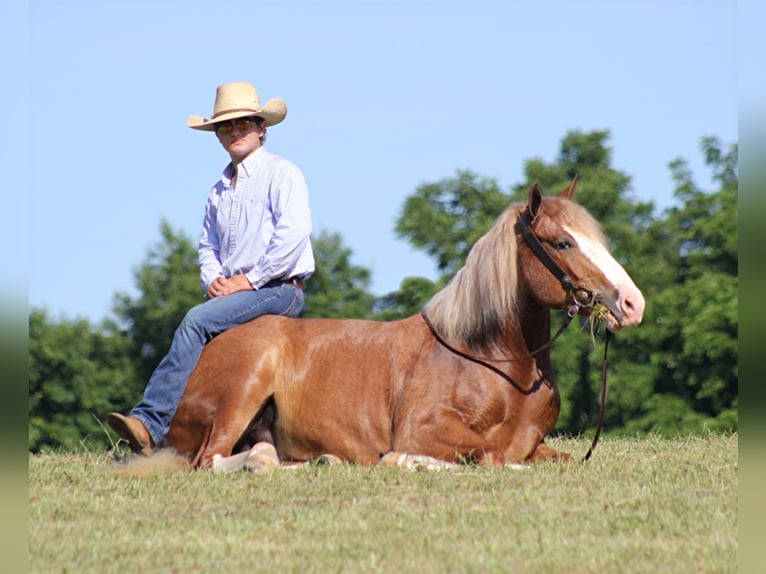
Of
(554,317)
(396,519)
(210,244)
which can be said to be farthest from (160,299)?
(396,519)

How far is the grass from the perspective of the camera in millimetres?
5473

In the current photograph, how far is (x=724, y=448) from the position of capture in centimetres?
910

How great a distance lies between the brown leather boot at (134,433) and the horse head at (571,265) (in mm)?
3030

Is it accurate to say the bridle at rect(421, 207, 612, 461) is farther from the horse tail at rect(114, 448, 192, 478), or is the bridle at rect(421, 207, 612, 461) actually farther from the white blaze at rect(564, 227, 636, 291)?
the horse tail at rect(114, 448, 192, 478)

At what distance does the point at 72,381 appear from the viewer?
151 ft

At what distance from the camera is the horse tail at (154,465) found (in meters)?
8.27

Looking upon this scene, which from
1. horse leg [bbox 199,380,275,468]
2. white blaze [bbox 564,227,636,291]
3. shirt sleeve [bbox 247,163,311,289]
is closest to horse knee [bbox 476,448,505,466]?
white blaze [bbox 564,227,636,291]

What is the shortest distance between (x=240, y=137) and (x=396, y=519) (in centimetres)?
413

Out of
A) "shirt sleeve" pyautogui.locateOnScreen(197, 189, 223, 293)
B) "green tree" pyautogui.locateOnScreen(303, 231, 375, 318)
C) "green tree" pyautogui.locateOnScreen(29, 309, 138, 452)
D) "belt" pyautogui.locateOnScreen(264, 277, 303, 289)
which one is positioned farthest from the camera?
"green tree" pyautogui.locateOnScreen(303, 231, 375, 318)

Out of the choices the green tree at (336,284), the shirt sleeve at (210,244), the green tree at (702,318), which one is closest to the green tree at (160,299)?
the green tree at (336,284)

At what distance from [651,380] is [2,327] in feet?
110

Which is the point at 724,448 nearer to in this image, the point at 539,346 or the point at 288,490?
the point at 539,346

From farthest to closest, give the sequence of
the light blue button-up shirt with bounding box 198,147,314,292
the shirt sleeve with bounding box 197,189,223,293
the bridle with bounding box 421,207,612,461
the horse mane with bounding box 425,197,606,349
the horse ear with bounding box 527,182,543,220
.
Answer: the shirt sleeve with bounding box 197,189,223,293
the light blue button-up shirt with bounding box 198,147,314,292
the horse mane with bounding box 425,197,606,349
the horse ear with bounding box 527,182,543,220
the bridle with bounding box 421,207,612,461

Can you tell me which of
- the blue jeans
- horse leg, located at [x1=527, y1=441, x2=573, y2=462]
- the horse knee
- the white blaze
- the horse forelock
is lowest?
horse leg, located at [x1=527, y1=441, x2=573, y2=462]
